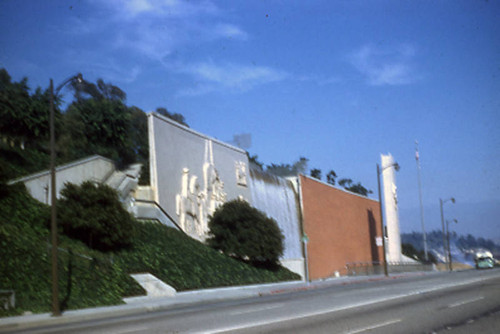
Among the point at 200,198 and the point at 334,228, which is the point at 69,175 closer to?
→ the point at 200,198

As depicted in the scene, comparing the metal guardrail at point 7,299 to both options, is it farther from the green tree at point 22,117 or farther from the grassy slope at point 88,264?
the green tree at point 22,117

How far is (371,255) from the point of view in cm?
8088

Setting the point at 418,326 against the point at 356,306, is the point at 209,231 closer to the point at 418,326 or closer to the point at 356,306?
the point at 356,306

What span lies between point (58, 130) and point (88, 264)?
1658cm

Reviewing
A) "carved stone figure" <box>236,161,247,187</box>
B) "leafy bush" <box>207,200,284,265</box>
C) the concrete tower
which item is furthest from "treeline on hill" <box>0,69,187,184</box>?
the concrete tower

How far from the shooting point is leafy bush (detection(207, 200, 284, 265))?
43.8 m

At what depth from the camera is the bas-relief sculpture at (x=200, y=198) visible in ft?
140

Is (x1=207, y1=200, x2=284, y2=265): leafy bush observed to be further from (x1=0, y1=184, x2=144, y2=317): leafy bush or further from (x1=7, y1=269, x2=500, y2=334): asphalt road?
(x1=7, y1=269, x2=500, y2=334): asphalt road

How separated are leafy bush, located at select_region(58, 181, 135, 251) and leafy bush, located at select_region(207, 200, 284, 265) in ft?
43.1

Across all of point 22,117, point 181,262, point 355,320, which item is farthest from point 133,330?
point 22,117

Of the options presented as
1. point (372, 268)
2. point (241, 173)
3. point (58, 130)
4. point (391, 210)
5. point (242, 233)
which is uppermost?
point (58, 130)

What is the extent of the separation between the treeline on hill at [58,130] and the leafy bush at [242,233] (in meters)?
6.24

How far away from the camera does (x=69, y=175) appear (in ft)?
116

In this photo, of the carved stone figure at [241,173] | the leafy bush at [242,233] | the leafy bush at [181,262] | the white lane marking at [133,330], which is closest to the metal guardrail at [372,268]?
the carved stone figure at [241,173]
